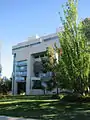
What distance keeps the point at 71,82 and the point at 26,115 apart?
8775 millimetres

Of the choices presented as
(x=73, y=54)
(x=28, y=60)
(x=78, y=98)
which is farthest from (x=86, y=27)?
(x=28, y=60)

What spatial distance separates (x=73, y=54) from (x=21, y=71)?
82508 mm

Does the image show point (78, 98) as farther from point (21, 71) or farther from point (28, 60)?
point (21, 71)

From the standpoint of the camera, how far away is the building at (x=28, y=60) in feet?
316

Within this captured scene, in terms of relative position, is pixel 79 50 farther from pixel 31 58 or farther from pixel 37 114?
pixel 31 58

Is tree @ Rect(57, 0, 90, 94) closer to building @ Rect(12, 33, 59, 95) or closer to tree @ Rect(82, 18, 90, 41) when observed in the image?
tree @ Rect(82, 18, 90, 41)

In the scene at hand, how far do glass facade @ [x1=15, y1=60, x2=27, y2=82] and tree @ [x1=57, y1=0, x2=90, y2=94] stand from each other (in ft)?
256

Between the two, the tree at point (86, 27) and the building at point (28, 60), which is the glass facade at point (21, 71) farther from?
the tree at point (86, 27)

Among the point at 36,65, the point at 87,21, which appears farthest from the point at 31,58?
the point at 87,21

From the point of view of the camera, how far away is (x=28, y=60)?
102 metres

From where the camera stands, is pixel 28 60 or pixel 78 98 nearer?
pixel 78 98

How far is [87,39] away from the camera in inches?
1037

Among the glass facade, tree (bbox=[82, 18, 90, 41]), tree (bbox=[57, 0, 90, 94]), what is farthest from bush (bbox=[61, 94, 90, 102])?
the glass facade

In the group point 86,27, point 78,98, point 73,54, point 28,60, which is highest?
point 28,60
